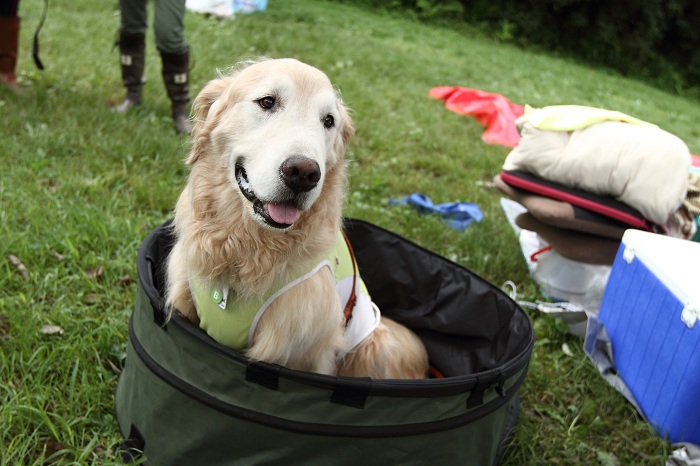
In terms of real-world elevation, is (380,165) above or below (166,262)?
below

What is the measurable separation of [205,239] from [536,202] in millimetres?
1726

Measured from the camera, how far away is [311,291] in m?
1.85

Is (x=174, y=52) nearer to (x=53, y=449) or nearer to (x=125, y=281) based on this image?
(x=125, y=281)

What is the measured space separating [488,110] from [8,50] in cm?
443

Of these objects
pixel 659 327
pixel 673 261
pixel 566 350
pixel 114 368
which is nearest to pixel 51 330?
pixel 114 368

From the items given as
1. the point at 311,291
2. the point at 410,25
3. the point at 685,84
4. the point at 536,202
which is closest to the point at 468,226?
the point at 536,202

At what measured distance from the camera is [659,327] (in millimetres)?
2299

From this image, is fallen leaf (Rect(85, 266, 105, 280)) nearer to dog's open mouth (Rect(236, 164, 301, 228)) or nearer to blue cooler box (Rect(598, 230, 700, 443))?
dog's open mouth (Rect(236, 164, 301, 228))

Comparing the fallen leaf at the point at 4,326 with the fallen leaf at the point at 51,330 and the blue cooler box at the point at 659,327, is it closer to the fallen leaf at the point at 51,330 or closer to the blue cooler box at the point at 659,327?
the fallen leaf at the point at 51,330

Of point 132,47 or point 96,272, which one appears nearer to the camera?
point 96,272

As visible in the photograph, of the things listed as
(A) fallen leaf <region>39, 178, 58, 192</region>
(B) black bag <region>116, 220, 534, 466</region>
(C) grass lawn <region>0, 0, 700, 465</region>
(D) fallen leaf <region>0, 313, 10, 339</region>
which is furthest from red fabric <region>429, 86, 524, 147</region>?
(D) fallen leaf <region>0, 313, 10, 339</region>

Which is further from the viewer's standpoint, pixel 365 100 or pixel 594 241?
→ pixel 365 100

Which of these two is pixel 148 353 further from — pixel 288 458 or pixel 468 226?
pixel 468 226

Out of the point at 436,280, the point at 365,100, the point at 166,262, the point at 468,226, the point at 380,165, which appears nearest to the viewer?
the point at 166,262
